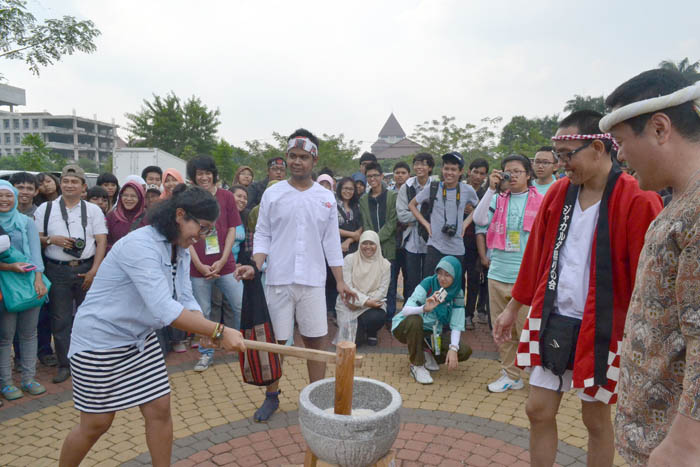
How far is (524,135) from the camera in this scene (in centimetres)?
3488

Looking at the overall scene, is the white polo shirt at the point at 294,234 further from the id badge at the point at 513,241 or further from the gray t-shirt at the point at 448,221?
the gray t-shirt at the point at 448,221

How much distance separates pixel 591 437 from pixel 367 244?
345cm

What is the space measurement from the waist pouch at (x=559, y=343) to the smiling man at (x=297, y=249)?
5.93 ft

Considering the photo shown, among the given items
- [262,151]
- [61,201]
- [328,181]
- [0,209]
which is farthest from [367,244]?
[262,151]

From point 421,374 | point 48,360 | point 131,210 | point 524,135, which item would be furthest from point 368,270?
point 524,135

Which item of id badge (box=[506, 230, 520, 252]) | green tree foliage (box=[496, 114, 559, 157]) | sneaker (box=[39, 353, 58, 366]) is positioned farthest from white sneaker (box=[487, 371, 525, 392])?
green tree foliage (box=[496, 114, 559, 157])

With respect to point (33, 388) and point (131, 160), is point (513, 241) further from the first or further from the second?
point (131, 160)

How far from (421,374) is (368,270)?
1.52m

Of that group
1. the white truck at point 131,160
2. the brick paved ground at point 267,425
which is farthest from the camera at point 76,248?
the white truck at point 131,160

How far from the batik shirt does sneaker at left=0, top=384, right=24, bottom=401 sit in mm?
4918

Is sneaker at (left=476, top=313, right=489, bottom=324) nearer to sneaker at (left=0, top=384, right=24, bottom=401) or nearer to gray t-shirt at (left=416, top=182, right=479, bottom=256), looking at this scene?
gray t-shirt at (left=416, top=182, right=479, bottom=256)

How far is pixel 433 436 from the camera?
11.8 ft

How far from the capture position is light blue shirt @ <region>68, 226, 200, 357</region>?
8.14 feet

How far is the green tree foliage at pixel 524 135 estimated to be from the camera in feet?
80.9
